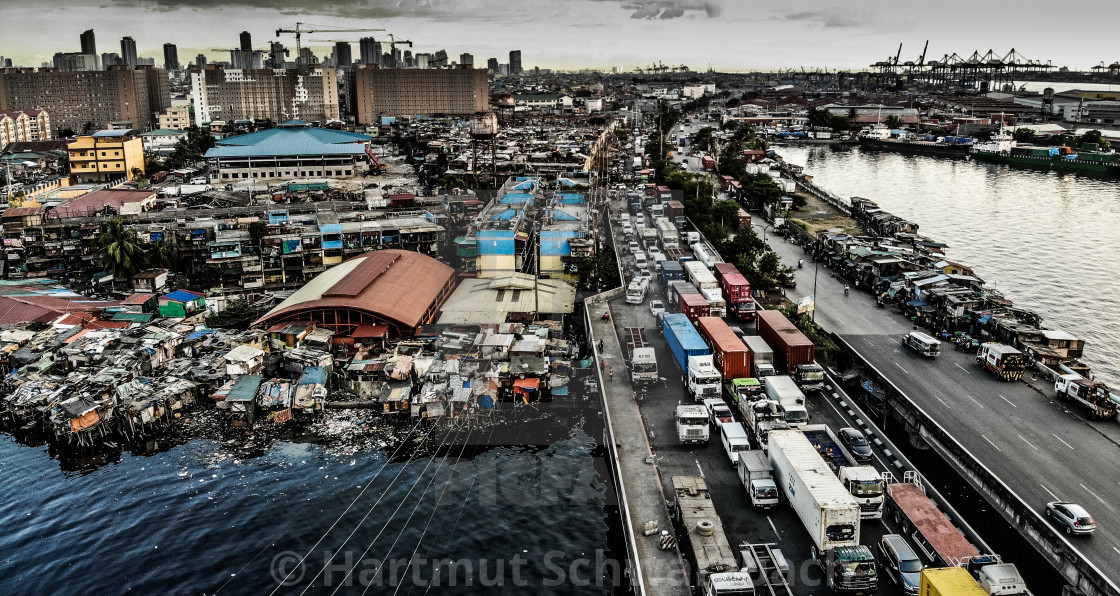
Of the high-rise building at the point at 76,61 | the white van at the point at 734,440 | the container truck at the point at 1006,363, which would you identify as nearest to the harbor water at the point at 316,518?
the white van at the point at 734,440

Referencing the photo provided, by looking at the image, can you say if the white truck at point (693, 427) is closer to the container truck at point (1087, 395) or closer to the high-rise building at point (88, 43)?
the container truck at point (1087, 395)

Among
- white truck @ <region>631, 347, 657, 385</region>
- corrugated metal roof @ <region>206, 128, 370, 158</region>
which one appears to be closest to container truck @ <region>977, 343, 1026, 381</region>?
white truck @ <region>631, 347, 657, 385</region>

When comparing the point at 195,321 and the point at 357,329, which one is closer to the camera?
the point at 357,329

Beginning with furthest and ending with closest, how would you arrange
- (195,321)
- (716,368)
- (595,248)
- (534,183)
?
(534,183), (595,248), (195,321), (716,368)

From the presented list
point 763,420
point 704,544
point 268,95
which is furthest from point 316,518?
point 268,95

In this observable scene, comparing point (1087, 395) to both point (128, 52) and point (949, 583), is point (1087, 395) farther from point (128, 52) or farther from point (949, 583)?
point (128, 52)

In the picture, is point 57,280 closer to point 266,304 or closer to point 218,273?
point 218,273

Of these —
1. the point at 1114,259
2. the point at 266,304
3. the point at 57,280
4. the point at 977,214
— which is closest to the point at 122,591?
the point at 266,304
